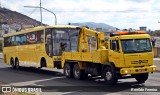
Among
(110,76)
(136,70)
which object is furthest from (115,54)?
(136,70)

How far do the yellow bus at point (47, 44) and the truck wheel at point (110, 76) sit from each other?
542cm

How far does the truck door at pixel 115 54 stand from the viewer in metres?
17.3

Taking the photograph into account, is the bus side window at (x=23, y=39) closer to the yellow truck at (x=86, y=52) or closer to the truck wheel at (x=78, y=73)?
the yellow truck at (x=86, y=52)

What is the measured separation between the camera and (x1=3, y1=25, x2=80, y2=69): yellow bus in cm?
2462

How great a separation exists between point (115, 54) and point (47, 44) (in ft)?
27.9

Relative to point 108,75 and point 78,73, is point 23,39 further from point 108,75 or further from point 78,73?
point 108,75

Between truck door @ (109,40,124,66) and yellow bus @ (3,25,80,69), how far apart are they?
18.0ft

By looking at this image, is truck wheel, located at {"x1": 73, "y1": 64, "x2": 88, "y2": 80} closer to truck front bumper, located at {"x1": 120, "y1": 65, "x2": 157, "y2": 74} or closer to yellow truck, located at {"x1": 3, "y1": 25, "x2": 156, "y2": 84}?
yellow truck, located at {"x1": 3, "y1": 25, "x2": 156, "y2": 84}

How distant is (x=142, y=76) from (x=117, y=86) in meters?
1.90

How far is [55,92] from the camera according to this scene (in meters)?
15.7

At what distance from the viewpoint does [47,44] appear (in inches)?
993

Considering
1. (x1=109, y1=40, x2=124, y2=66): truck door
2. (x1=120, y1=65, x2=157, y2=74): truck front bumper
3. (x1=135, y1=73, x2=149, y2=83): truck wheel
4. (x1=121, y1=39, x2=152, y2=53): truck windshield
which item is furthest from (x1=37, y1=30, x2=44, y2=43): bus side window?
(x1=120, y1=65, x2=157, y2=74): truck front bumper

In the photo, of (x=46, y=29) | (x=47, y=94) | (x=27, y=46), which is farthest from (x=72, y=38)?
(x=47, y=94)

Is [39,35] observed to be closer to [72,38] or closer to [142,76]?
[72,38]
